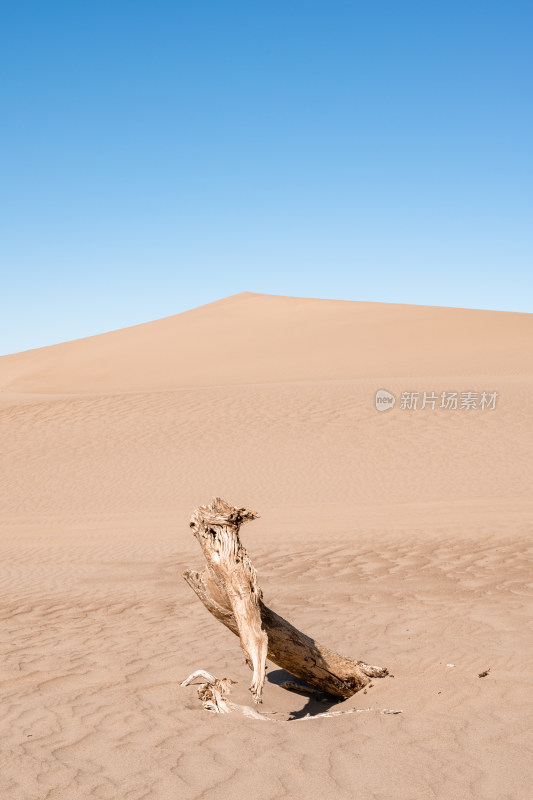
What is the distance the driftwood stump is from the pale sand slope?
0.26 metres

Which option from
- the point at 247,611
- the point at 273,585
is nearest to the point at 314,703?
the point at 247,611

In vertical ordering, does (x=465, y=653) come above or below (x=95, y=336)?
below

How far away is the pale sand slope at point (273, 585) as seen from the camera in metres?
3.58

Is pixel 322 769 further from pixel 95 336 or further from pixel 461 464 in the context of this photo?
pixel 95 336

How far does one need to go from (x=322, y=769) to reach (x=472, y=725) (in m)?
0.98

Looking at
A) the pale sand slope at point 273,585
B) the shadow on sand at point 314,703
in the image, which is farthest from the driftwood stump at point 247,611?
the pale sand slope at point 273,585

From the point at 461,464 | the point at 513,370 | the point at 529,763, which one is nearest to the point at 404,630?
the point at 529,763

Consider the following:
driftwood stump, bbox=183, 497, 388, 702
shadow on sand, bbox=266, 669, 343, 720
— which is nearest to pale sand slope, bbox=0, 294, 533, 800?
shadow on sand, bbox=266, 669, 343, 720

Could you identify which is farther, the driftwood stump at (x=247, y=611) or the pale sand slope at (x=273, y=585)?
the driftwood stump at (x=247, y=611)

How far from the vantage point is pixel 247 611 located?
14.2 feet

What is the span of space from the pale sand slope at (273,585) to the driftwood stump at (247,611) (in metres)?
0.26

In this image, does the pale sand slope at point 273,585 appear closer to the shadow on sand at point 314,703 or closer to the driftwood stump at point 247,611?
the shadow on sand at point 314,703

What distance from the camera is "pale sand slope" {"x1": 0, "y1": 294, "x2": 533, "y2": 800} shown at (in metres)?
3.58

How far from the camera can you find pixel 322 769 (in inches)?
135
